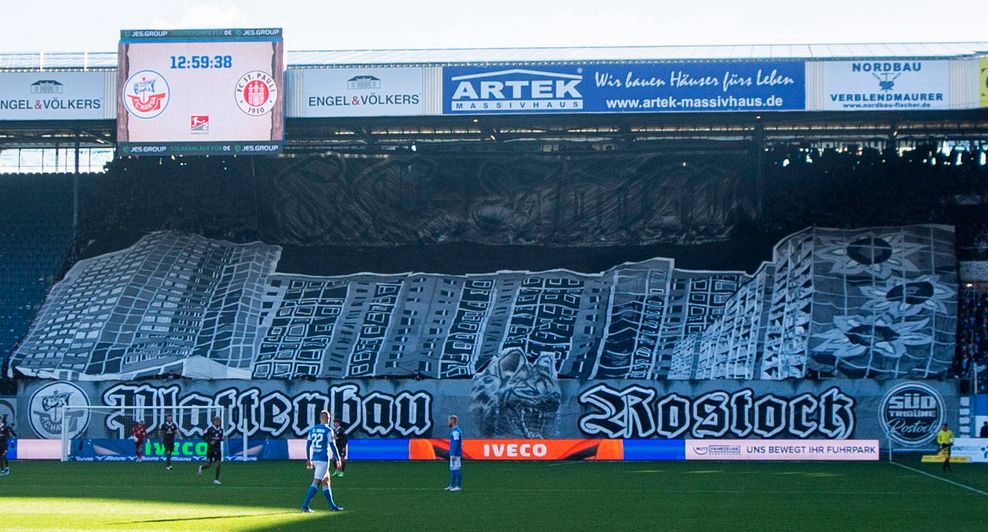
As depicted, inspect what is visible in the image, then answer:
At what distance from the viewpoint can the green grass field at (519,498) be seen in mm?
22125

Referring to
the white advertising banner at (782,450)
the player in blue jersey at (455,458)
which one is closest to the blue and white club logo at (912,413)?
the white advertising banner at (782,450)

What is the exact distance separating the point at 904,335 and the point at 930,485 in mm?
17822

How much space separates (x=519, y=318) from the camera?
5169cm

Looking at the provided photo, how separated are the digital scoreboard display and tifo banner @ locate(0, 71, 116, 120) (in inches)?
56.1

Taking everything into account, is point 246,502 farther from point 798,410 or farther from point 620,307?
point 620,307

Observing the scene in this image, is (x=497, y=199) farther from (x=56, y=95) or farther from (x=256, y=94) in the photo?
(x=56, y=95)

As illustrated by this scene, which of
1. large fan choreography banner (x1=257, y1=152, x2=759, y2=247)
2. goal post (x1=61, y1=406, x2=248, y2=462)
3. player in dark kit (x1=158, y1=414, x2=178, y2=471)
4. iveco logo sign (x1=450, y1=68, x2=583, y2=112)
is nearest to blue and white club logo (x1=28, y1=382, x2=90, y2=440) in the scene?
goal post (x1=61, y1=406, x2=248, y2=462)

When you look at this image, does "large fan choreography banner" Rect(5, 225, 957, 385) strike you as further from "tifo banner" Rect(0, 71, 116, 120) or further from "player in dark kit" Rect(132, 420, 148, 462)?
"tifo banner" Rect(0, 71, 116, 120)

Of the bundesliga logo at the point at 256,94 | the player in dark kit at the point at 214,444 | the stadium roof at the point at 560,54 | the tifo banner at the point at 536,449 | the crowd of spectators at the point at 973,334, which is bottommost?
the tifo banner at the point at 536,449

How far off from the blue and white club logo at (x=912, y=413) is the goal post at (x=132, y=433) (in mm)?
21178

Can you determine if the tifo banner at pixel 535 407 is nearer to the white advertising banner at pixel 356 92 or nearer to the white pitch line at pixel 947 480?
the white pitch line at pixel 947 480

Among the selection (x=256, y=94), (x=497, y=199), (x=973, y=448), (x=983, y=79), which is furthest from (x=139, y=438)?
(x=983, y=79)

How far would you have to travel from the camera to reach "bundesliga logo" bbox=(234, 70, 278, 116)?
156 ft

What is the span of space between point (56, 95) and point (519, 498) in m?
29.6
